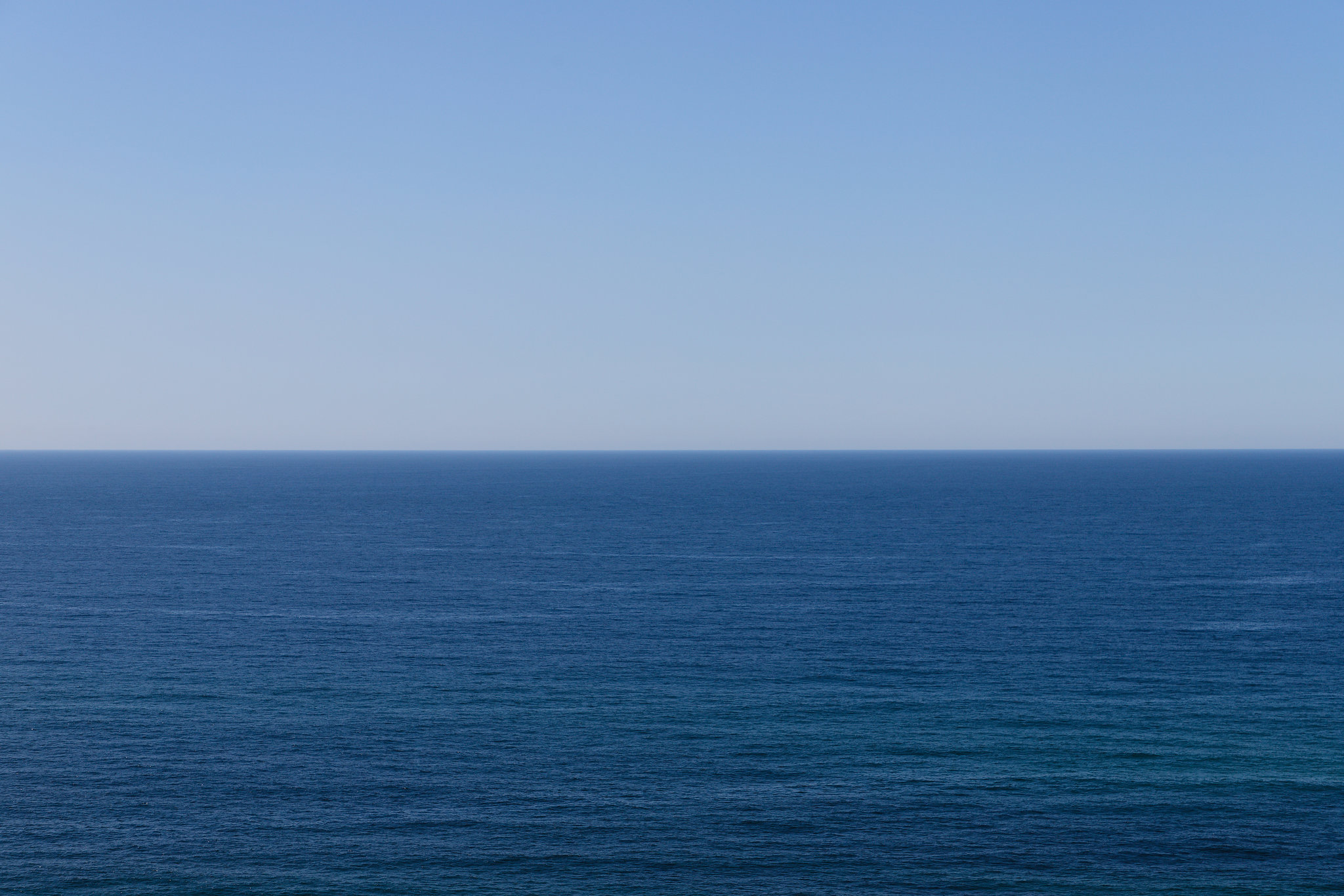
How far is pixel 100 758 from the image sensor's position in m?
62.9

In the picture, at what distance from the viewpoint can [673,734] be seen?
6812cm

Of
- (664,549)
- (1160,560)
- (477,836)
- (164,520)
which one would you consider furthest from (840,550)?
(164,520)

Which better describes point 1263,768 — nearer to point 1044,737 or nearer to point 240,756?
point 1044,737

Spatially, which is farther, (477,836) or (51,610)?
(51,610)

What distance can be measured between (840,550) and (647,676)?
254 ft

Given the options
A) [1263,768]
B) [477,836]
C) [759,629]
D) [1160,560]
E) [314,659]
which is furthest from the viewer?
[1160,560]

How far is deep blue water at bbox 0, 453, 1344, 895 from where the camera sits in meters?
51.6

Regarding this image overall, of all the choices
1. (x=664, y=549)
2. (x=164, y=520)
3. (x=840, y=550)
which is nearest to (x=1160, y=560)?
(x=840, y=550)

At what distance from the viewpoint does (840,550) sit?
155000mm

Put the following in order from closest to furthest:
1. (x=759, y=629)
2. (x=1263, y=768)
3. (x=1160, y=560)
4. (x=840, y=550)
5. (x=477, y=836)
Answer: (x=477, y=836)
(x=1263, y=768)
(x=759, y=629)
(x=1160, y=560)
(x=840, y=550)

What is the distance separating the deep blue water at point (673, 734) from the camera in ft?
169

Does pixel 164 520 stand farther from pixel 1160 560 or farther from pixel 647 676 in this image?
pixel 1160 560

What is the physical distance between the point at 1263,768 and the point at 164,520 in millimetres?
184200

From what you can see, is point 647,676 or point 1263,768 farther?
point 647,676
